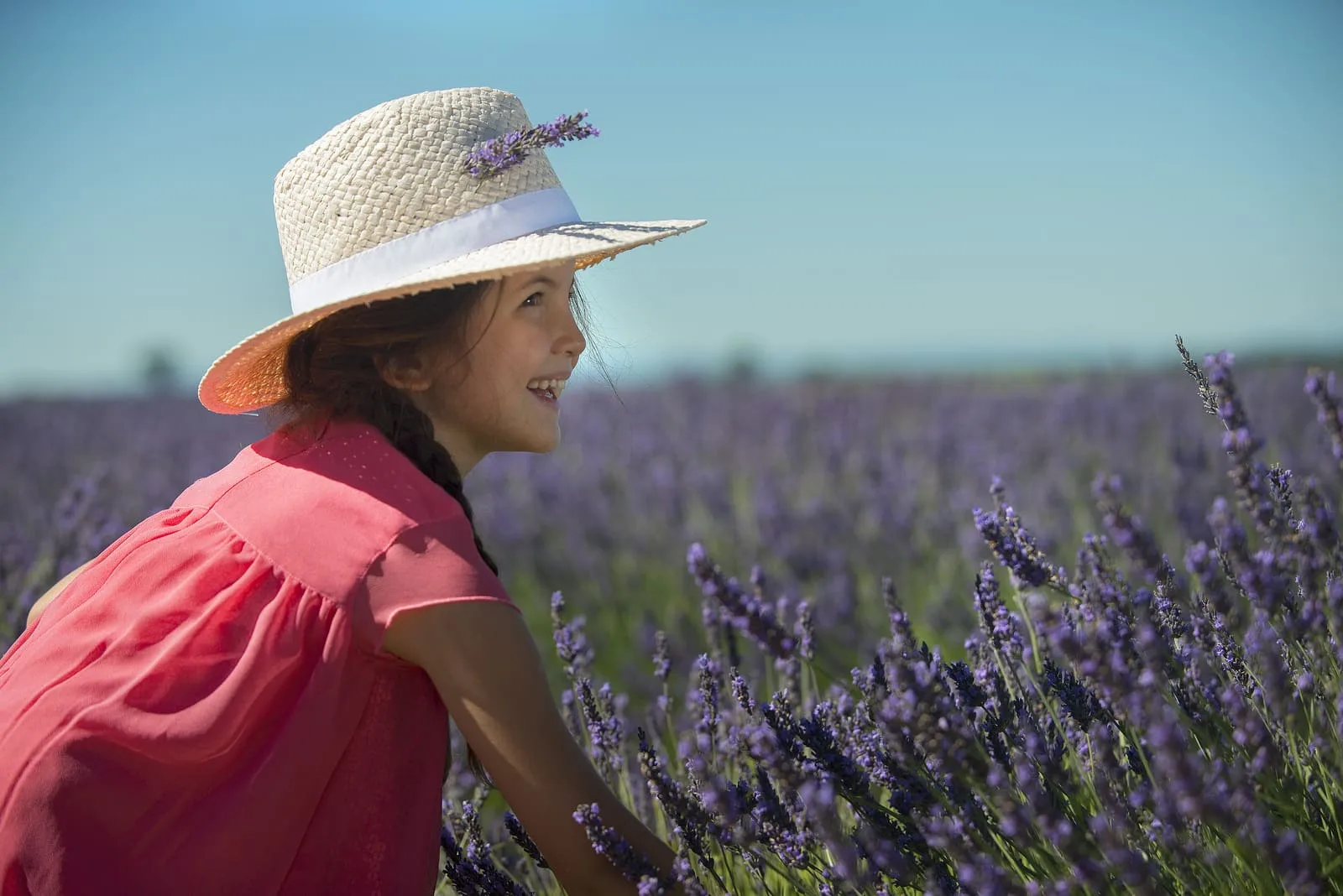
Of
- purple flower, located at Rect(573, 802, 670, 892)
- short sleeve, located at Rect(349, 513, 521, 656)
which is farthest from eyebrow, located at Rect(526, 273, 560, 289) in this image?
purple flower, located at Rect(573, 802, 670, 892)

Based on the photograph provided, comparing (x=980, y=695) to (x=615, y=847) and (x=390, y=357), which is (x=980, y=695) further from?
(x=390, y=357)

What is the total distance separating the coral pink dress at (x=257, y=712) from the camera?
5.22 feet

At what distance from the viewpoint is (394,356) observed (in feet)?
6.33

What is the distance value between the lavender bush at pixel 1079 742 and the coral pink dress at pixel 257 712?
216mm

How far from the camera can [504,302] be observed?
1.93m

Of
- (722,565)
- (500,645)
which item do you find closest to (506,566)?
(722,565)

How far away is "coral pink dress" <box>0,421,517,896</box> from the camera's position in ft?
5.22

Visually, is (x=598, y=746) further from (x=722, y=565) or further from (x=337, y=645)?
(x=722, y=565)

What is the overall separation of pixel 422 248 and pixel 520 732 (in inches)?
30.1

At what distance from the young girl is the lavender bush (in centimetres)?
18

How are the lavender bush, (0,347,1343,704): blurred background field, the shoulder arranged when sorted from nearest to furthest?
the lavender bush
the shoulder
(0,347,1343,704): blurred background field

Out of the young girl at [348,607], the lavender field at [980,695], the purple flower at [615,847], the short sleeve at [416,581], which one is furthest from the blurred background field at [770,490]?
the purple flower at [615,847]

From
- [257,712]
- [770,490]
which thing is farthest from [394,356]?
[770,490]

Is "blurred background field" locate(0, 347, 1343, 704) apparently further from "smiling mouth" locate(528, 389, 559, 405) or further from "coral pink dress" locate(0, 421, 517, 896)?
"smiling mouth" locate(528, 389, 559, 405)
